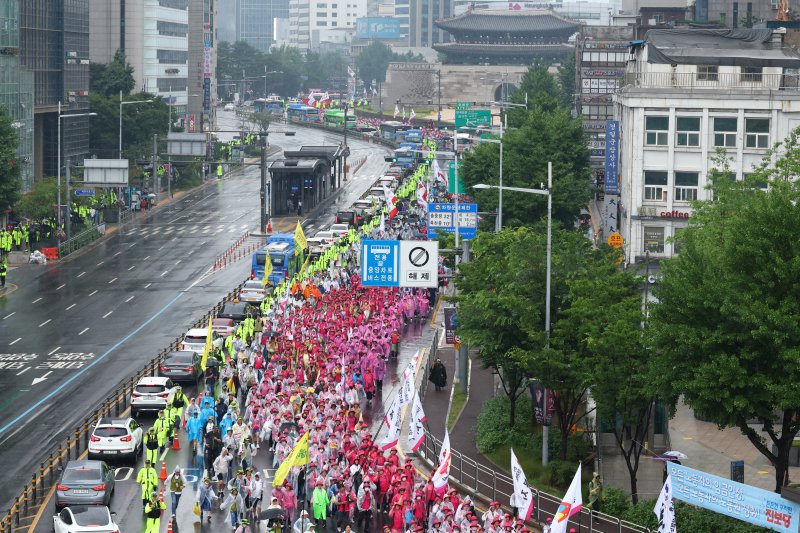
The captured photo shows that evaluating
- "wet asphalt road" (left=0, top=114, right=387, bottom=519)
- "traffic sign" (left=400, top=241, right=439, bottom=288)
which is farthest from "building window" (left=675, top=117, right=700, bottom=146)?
"wet asphalt road" (left=0, top=114, right=387, bottom=519)

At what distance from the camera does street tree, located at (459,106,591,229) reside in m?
80.8

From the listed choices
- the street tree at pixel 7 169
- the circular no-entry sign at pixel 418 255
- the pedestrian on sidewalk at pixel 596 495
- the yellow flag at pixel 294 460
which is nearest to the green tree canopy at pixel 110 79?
the street tree at pixel 7 169

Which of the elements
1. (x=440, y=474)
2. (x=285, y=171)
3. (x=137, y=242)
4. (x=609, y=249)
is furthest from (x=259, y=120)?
(x=440, y=474)

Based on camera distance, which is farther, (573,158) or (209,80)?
(209,80)

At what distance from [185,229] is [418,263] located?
51.3 m

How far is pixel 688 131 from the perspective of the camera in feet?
245

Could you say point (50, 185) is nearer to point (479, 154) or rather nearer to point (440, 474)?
point (479, 154)

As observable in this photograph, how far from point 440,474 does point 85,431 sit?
15.3 meters

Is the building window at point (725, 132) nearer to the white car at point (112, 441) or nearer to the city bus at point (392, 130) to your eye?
the white car at point (112, 441)

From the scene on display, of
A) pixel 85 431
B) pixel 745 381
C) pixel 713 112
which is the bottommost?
pixel 85 431

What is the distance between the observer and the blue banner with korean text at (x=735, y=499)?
104ft

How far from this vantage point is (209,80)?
172875mm

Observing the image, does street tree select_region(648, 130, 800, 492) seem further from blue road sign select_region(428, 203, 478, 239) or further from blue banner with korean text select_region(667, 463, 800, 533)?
blue road sign select_region(428, 203, 478, 239)

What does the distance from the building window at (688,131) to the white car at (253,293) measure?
21971 millimetres
